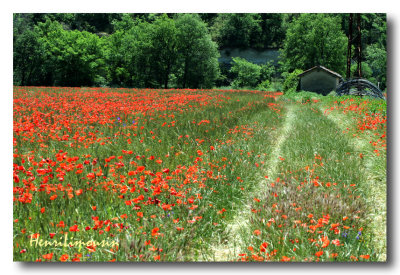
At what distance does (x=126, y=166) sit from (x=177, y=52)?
4.47 metres

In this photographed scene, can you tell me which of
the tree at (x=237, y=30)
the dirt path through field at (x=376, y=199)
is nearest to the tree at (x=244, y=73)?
the tree at (x=237, y=30)

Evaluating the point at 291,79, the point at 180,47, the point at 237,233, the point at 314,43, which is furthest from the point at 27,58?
Result: the point at 314,43

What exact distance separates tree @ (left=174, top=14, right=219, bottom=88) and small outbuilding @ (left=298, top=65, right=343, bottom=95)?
203 cm

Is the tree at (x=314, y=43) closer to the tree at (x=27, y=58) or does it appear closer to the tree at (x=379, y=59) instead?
the tree at (x=379, y=59)

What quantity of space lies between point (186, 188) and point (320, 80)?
7.92 meters

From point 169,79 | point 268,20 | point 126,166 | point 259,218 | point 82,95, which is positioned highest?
point 268,20

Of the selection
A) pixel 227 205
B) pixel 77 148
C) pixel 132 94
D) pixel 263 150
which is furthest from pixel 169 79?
pixel 227 205

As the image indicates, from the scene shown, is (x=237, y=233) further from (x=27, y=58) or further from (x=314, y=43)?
(x=314, y=43)

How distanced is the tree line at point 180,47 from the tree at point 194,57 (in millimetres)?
24

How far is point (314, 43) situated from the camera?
6762mm

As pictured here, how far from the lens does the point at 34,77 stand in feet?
16.5

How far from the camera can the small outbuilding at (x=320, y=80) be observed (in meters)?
7.50
